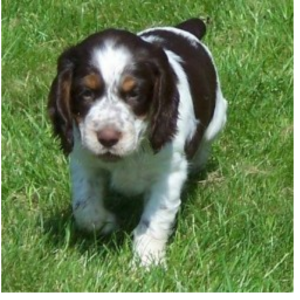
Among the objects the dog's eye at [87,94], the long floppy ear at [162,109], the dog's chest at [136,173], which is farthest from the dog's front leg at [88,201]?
the dog's eye at [87,94]

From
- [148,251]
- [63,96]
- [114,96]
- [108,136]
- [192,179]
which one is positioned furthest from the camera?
[192,179]

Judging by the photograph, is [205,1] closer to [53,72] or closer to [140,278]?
[53,72]

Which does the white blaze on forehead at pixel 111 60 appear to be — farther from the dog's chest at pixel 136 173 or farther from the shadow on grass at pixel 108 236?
the shadow on grass at pixel 108 236

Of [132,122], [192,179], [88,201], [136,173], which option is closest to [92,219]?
[88,201]

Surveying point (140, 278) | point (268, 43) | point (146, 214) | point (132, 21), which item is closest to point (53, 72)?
point (132, 21)

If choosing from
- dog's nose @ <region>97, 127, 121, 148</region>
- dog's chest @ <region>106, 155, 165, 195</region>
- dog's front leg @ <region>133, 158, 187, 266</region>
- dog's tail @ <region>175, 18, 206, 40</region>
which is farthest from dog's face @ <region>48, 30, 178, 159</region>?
dog's tail @ <region>175, 18, 206, 40</region>

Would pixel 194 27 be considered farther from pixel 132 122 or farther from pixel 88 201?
pixel 132 122
